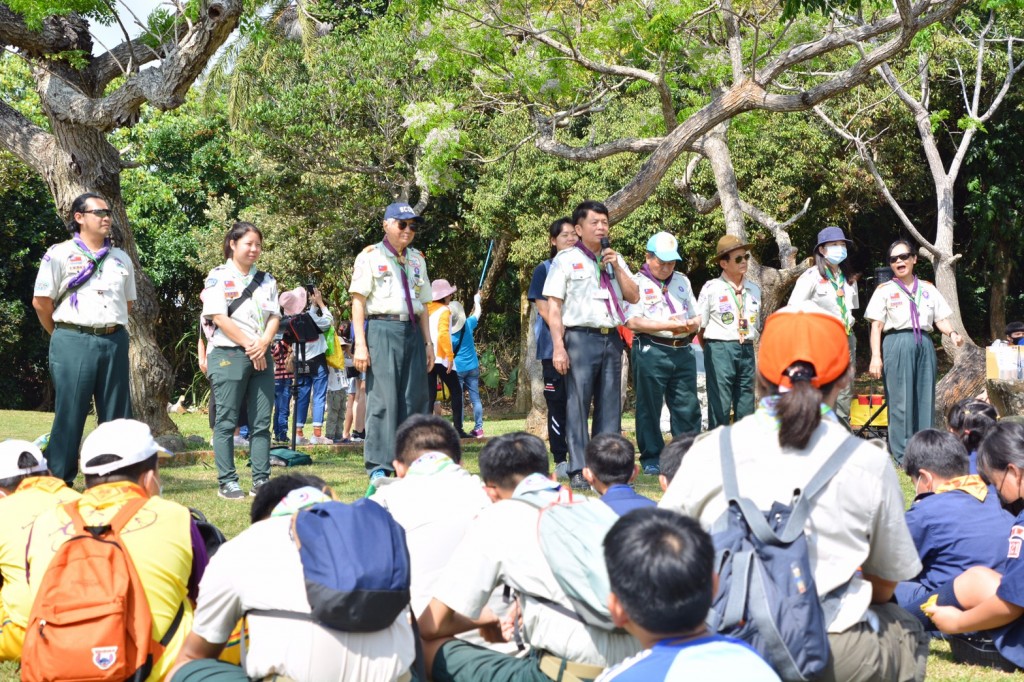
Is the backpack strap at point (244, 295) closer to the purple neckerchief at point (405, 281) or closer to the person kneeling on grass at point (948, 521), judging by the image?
the purple neckerchief at point (405, 281)

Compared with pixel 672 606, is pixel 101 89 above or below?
above

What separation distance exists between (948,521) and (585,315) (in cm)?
374

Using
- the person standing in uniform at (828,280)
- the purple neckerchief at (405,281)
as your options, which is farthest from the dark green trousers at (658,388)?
the purple neckerchief at (405,281)

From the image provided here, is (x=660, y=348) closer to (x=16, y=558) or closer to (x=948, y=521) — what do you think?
(x=948, y=521)

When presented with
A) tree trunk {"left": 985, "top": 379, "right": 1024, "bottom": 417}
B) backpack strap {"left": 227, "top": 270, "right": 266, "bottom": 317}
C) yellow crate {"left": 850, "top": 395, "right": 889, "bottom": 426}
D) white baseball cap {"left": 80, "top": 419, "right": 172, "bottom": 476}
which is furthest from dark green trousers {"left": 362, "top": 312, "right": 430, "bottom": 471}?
yellow crate {"left": 850, "top": 395, "right": 889, "bottom": 426}

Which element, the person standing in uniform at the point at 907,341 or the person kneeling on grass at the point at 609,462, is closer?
the person kneeling on grass at the point at 609,462

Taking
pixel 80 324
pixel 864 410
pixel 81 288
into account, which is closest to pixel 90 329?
pixel 80 324

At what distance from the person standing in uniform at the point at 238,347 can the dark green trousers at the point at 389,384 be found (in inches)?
29.2

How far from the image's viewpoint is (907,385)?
9.38 m

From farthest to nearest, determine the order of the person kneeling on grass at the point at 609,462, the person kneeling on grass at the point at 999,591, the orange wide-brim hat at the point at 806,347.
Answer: the person kneeling on grass at the point at 609,462, the person kneeling on grass at the point at 999,591, the orange wide-brim hat at the point at 806,347

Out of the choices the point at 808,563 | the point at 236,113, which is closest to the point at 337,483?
the point at 808,563

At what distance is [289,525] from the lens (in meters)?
3.38

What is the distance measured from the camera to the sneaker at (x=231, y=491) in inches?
300

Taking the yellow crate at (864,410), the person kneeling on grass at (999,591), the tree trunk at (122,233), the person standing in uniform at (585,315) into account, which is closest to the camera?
the person kneeling on grass at (999,591)
